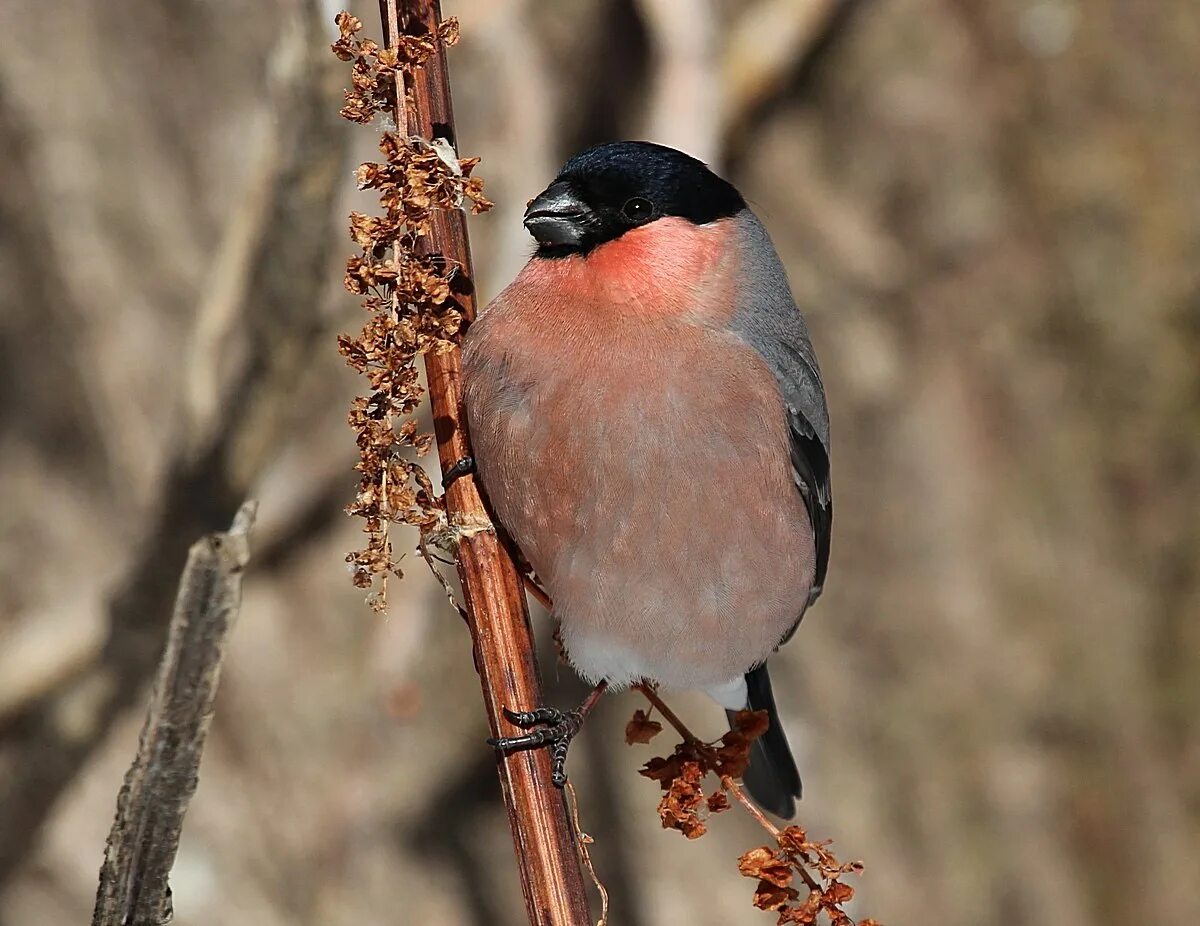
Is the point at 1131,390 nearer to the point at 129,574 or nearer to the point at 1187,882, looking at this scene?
the point at 1187,882

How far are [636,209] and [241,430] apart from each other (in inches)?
50.1

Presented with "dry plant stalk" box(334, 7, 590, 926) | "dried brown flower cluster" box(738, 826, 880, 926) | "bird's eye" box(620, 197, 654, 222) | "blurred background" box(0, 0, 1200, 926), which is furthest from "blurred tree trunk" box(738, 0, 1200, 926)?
"dry plant stalk" box(334, 7, 590, 926)

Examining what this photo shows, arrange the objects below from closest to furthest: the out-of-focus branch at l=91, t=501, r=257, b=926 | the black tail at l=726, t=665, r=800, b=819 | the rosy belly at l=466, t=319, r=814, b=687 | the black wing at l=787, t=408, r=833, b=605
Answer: the out-of-focus branch at l=91, t=501, r=257, b=926 → the rosy belly at l=466, t=319, r=814, b=687 → the black wing at l=787, t=408, r=833, b=605 → the black tail at l=726, t=665, r=800, b=819

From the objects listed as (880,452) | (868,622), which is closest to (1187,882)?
(868,622)

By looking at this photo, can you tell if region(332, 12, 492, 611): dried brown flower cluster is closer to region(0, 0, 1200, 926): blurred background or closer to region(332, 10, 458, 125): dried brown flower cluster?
region(332, 10, 458, 125): dried brown flower cluster

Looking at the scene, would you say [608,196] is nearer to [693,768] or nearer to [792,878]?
[693,768]

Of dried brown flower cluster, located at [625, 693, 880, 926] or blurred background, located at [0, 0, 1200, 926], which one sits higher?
blurred background, located at [0, 0, 1200, 926]

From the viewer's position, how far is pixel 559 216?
6.91 ft

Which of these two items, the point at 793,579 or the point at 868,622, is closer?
the point at 793,579

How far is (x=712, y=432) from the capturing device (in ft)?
7.01

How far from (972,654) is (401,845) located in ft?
6.51

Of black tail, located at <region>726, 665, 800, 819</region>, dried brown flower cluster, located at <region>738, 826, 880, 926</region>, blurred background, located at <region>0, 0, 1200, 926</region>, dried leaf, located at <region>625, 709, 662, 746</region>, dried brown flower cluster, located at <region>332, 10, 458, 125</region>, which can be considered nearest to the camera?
dried brown flower cluster, located at <region>332, 10, 458, 125</region>

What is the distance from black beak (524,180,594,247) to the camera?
6.86ft

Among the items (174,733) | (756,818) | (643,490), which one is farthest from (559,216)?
(174,733)
